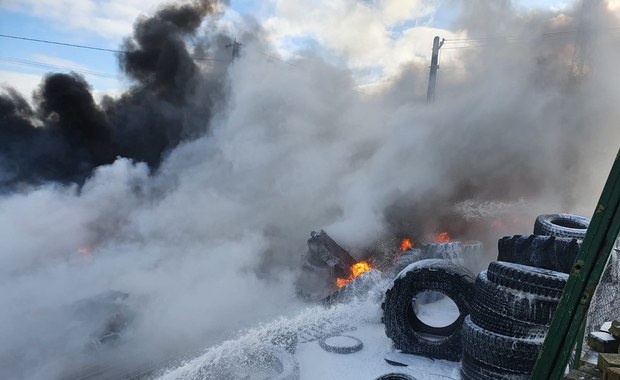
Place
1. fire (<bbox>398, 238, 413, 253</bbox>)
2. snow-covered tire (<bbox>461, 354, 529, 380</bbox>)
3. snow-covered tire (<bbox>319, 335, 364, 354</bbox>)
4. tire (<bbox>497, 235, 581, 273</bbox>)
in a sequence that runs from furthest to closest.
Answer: fire (<bbox>398, 238, 413, 253</bbox>) → snow-covered tire (<bbox>319, 335, 364, 354</bbox>) → tire (<bbox>497, 235, 581, 273</bbox>) → snow-covered tire (<bbox>461, 354, 529, 380</bbox>)

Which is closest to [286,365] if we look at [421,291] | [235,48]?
[421,291]

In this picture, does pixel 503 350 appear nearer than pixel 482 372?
Yes

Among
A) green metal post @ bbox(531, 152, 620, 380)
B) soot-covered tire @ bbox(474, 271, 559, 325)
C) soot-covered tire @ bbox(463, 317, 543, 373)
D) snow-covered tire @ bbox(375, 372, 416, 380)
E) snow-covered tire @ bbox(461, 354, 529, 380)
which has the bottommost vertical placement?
snow-covered tire @ bbox(375, 372, 416, 380)

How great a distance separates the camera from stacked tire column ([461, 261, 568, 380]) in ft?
16.7

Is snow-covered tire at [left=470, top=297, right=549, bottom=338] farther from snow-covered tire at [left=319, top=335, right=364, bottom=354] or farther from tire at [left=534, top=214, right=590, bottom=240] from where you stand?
tire at [left=534, top=214, right=590, bottom=240]

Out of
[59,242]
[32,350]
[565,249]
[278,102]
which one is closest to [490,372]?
[565,249]

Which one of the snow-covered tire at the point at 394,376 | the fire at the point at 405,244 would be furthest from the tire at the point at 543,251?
the fire at the point at 405,244

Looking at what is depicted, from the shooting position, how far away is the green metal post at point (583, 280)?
162 cm

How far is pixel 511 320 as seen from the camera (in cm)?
529

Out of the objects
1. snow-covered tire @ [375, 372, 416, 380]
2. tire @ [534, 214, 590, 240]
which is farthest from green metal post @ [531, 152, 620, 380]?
tire @ [534, 214, 590, 240]

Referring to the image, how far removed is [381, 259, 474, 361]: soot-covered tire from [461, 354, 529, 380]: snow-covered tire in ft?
2.60

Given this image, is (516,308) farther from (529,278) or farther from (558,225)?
(558,225)

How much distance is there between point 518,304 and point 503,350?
2.20ft

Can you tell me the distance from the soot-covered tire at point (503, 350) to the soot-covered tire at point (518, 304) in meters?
0.31
